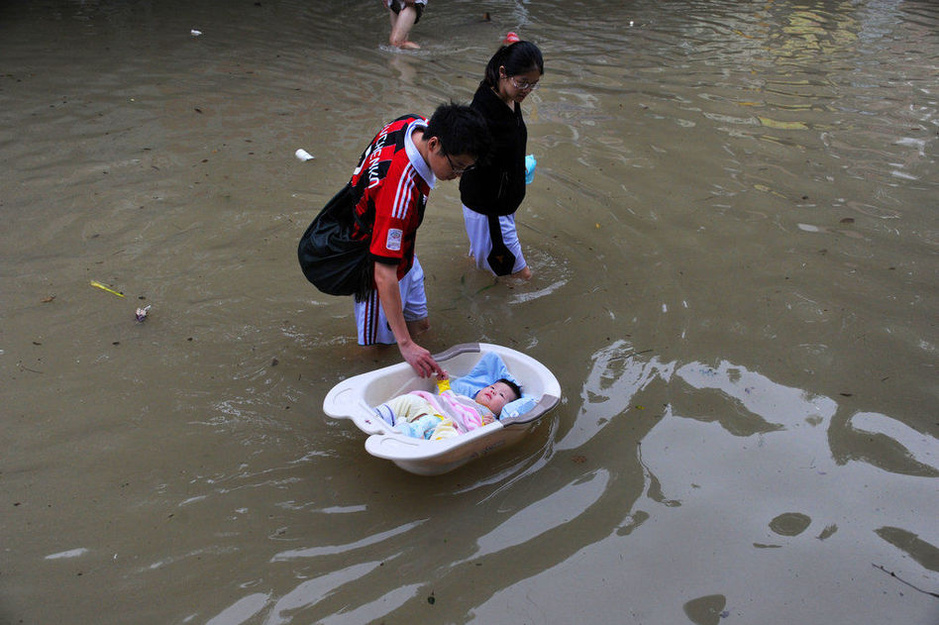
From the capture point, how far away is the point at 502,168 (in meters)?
3.91

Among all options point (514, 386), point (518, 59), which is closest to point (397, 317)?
point (514, 386)

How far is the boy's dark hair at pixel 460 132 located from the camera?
2697mm

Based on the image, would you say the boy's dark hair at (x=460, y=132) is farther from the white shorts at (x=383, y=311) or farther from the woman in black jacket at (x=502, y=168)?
A: the white shorts at (x=383, y=311)

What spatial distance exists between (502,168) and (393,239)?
122 cm

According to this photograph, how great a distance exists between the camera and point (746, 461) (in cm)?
302

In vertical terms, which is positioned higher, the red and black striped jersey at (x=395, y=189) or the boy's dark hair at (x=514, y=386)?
the red and black striped jersey at (x=395, y=189)

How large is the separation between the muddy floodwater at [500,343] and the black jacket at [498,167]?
0.54 meters

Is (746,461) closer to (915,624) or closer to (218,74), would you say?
(915,624)

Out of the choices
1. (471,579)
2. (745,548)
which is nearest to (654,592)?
(745,548)


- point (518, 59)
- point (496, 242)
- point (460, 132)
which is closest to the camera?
point (460, 132)

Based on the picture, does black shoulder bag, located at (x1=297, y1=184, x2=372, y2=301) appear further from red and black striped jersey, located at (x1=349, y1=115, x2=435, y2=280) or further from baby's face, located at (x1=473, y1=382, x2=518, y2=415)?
baby's face, located at (x1=473, y1=382, x2=518, y2=415)

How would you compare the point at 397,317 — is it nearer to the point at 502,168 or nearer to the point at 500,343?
the point at 500,343

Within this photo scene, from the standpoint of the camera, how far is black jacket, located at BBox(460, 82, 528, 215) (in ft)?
12.2

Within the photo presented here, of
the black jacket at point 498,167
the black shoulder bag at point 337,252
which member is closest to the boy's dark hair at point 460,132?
the black shoulder bag at point 337,252
